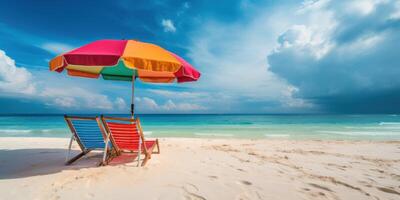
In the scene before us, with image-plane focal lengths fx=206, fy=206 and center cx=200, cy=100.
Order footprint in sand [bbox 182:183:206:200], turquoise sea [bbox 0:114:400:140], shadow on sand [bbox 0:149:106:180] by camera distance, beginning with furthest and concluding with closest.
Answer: turquoise sea [bbox 0:114:400:140], shadow on sand [bbox 0:149:106:180], footprint in sand [bbox 182:183:206:200]

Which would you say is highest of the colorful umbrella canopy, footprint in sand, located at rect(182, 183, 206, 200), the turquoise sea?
the colorful umbrella canopy

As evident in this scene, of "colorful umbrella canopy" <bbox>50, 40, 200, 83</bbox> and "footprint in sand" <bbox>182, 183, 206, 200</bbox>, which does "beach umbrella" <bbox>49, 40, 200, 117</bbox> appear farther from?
"footprint in sand" <bbox>182, 183, 206, 200</bbox>

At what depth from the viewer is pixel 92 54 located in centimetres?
274

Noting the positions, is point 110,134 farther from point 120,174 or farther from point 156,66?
point 156,66

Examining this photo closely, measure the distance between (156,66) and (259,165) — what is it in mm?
2681

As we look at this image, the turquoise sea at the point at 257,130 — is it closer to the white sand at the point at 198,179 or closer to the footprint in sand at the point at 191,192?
the white sand at the point at 198,179

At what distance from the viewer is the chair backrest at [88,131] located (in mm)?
3398

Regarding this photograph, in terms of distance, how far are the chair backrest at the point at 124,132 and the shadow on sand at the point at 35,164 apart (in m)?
0.60

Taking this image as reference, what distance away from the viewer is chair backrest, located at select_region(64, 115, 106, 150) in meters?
3.40

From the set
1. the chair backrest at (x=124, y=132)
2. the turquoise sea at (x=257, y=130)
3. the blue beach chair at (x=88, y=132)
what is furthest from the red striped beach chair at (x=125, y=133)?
the turquoise sea at (x=257, y=130)

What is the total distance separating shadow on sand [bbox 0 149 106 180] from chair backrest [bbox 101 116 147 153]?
60 centimetres

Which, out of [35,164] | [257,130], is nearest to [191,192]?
[35,164]

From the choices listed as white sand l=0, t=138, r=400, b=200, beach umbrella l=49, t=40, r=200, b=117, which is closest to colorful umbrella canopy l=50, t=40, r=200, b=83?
beach umbrella l=49, t=40, r=200, b=117

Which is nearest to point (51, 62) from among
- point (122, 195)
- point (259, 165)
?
point (122, 195)
